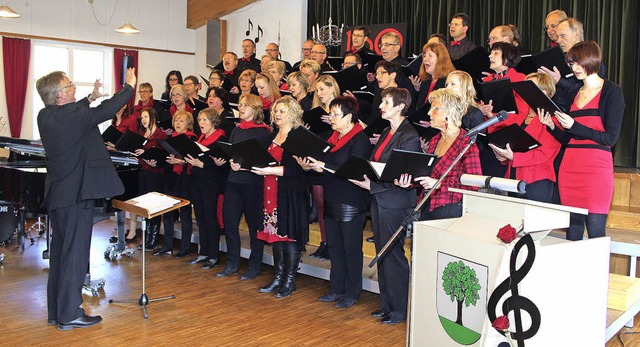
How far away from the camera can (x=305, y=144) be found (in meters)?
3.96

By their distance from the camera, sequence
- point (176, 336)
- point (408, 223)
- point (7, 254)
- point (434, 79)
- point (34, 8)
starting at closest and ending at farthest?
point (408, 223), point (176, 336), point (434, 79), point (7, 254), point (34, 8)

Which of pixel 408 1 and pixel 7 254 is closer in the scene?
pixel 7 254

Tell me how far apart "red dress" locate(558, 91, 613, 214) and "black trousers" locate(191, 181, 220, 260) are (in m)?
3.07

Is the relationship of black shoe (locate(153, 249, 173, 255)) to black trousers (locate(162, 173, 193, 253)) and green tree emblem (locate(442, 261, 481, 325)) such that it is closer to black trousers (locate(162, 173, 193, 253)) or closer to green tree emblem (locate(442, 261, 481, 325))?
black trousers (locate(162, 173, 193, 253))

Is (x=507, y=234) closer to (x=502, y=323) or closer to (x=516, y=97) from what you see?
(x=502, y=323)

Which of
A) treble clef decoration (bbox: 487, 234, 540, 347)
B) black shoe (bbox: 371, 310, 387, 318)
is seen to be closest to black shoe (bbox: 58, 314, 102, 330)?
black shoe (bbox: 371, 310, 387, 318)

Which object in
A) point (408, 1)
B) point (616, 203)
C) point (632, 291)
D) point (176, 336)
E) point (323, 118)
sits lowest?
point (176, 336)

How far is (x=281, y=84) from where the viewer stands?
6.27 meters

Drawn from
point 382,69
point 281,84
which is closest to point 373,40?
point 281,84

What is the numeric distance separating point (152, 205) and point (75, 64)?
8975 mm

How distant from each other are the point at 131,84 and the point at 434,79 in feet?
7.07

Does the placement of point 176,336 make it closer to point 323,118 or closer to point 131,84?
point 131,84

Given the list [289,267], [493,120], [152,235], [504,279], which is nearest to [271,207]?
[289,267]

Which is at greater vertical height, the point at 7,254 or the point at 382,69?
the point at 382,69
